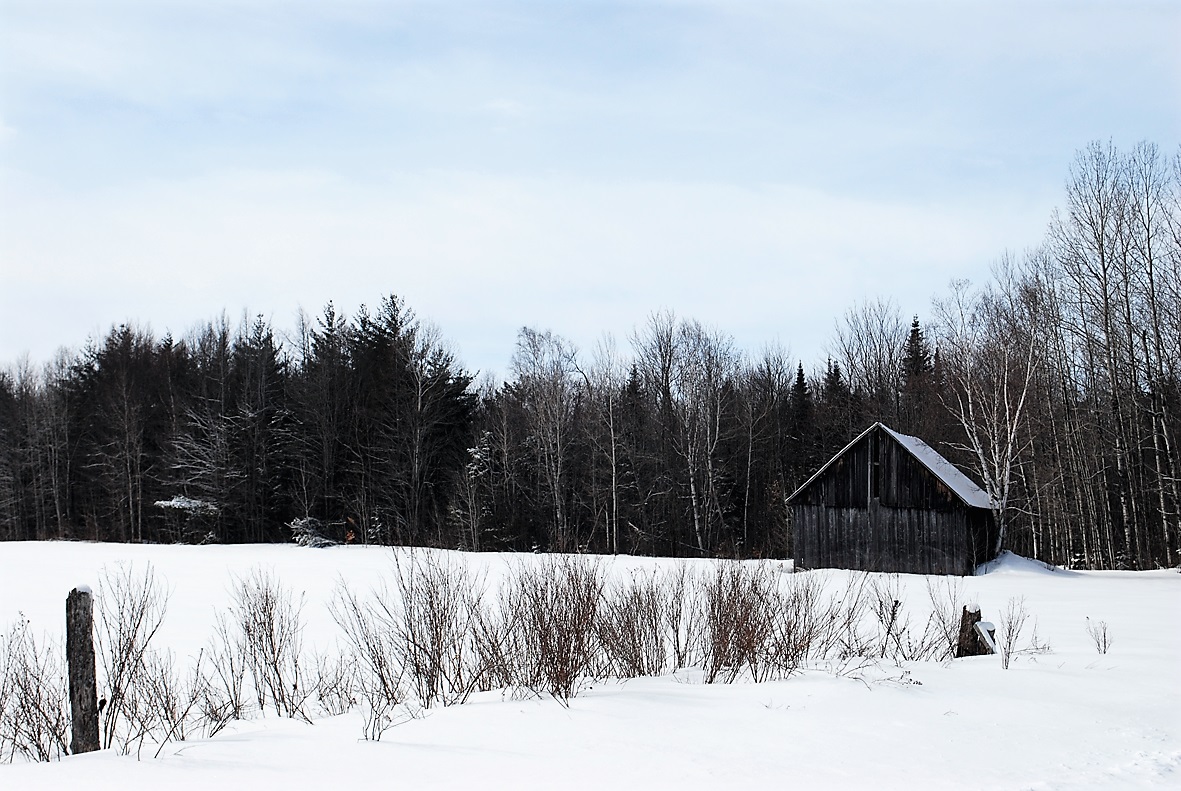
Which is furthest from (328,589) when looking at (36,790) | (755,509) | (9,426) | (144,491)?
(9,426)

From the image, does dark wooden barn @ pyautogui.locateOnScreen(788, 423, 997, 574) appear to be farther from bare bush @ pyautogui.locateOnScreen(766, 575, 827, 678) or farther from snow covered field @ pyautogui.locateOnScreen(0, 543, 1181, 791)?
bare bush @ pyautogui.locateOnScreen(766, 575, 827, 678)

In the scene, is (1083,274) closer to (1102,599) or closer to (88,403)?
(1102,599)

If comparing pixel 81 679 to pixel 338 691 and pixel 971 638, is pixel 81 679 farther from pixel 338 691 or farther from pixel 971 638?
pixel 971 638

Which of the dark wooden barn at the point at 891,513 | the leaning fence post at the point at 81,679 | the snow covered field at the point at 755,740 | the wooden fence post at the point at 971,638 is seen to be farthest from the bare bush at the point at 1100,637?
the leaning fence post at the point at 81,679

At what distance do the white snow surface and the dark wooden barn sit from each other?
0.15ft

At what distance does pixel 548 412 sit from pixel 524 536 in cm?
673

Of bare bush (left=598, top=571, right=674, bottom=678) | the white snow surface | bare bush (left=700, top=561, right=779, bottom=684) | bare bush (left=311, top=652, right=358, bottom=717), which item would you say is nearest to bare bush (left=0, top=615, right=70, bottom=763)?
bare bush (left=311, top=652, right=358, bottom=717)

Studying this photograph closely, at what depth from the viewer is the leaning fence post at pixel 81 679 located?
716 cm

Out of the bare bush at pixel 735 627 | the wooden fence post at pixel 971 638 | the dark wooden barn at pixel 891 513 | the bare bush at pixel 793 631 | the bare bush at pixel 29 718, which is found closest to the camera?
the bare bush at pixel 29 718

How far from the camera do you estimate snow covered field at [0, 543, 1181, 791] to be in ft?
20.1

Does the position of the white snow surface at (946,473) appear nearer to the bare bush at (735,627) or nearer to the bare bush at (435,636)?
the bare bush at (735,627)

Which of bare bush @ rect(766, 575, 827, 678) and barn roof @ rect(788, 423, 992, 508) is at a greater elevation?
barn roof @ rect(788, 423, 992, 508)

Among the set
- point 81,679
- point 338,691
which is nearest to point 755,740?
point 338,691

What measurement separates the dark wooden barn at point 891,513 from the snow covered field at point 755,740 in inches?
635
